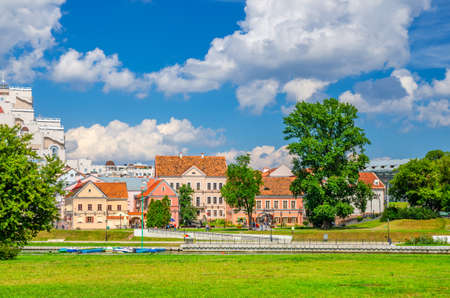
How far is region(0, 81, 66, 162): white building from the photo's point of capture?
452 feet

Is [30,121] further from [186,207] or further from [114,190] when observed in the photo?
[186,207]

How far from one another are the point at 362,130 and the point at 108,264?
4455cm

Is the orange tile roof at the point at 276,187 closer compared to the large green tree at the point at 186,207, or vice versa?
the large green tree at the point at 186,207

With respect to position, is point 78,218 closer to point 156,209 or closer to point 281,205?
point 156,209

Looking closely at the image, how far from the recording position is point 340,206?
66.7 meters

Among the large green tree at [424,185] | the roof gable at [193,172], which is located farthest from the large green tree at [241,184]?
the roof gable at [193,172]

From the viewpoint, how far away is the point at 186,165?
106m

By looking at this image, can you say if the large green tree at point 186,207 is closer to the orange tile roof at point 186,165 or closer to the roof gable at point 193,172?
the roof gable at point 193,172

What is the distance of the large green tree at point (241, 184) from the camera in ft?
256

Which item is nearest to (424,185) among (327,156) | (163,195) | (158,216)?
(327,156)

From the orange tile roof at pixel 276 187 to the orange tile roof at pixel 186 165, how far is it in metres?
9.22

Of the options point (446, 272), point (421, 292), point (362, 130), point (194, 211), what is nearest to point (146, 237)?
point (194, 211)

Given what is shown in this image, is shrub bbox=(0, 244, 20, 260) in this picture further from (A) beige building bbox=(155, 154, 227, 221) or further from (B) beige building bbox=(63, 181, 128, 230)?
(A) beige building bbox=(155, 154, 227, 221)

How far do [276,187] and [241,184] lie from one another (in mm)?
23760
